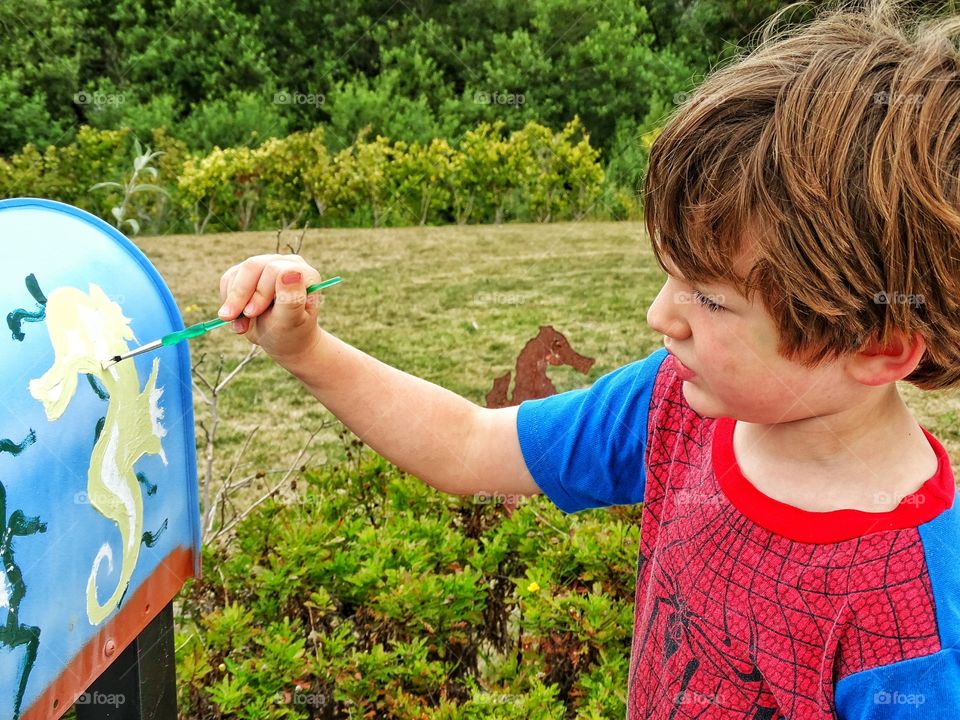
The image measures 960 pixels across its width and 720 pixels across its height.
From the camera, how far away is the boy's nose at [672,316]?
3.59 feet

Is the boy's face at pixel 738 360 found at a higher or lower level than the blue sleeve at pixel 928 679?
higher

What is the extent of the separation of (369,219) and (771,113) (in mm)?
7899

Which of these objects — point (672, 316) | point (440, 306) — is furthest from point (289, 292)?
point (440, 306)

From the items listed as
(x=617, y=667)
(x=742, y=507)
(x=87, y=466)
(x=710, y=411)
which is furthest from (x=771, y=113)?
(x=617, y=667)

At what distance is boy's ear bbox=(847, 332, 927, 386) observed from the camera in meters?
1.07

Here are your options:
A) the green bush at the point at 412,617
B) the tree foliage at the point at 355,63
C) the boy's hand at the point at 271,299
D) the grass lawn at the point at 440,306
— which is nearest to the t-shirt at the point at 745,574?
the boy's hand at the point at 271,299

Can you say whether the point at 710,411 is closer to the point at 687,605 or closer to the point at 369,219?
the point at 687,605

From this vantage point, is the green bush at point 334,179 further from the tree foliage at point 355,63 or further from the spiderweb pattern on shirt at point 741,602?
the spiderweb pattern on shirt at point 741,602

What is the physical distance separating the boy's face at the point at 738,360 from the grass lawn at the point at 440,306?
10.2ft

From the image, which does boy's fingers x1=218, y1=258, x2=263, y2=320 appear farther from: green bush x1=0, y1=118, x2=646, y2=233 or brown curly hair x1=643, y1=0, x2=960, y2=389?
green bush x1=0, y1=118, x2=646, y2=233

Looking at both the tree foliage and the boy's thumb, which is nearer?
the boy's thumb

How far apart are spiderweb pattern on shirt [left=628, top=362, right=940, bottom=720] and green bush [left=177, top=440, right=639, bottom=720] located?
0.50m

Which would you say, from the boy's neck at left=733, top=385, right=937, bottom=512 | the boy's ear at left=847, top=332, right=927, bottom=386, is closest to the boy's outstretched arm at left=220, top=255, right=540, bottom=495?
the boy's neck at left=733, top=385, right=937, bottom=512

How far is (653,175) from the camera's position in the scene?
3.68 feet
